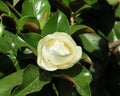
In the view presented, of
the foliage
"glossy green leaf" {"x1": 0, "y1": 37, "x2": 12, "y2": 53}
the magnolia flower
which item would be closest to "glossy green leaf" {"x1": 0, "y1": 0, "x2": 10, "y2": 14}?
the foliage

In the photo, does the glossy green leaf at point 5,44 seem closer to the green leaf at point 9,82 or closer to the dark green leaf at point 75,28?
the green leaf at point 9,82

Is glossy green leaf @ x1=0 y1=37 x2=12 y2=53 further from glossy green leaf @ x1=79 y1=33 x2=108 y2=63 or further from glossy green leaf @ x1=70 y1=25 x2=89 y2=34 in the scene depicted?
glossy green leaf @ x1=79 y1=33 x2=108 y2=63

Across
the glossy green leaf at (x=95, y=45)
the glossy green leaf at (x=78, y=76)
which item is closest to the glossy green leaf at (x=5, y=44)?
the glossy green leaf at (x=78, y=76)

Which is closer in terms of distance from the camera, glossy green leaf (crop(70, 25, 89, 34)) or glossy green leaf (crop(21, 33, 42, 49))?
glossy green leaf (crop(21, 33, 42, 49))

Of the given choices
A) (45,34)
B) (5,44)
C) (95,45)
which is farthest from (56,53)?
(95,45)

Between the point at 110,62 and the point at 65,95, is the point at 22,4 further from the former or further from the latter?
the point at 110,62

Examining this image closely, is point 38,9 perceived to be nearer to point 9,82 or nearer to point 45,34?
point 45,34
